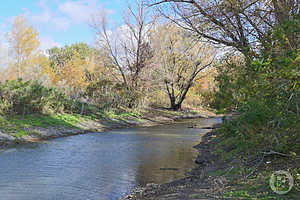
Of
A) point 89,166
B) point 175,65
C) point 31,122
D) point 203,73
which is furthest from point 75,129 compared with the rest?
point 203,73

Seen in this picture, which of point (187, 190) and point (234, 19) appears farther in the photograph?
point (234, 19)

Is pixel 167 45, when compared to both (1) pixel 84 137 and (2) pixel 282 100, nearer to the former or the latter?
(1) pixel 84 137

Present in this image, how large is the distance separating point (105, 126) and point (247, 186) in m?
17.0

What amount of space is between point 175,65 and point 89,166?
25.3m

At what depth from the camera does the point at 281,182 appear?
4887 millimetres

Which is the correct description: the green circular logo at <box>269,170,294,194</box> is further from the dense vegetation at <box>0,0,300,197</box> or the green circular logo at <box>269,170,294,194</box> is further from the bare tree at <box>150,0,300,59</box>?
the bare tree at <box>150,0,300,59</box>

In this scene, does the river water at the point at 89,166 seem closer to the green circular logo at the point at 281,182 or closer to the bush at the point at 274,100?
the bush at the point at 274,100

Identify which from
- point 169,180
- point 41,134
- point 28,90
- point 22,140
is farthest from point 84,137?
point 169,180

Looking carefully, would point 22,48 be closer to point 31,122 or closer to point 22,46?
point 22,46

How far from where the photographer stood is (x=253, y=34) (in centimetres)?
865

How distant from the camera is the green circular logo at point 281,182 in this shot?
4.63 metres

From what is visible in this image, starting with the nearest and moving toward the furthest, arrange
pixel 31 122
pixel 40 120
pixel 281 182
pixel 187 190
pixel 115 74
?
1. pixel 281 182
2. pixel 187 190
3. pixel 31 122
4. pixel 40 120
5. pixel 115 74

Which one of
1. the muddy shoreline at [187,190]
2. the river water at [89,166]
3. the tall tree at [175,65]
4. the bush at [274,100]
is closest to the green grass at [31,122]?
the river water at [89,166]

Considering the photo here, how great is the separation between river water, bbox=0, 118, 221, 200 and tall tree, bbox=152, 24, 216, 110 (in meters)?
15.6
